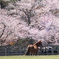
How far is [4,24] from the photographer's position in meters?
26.7

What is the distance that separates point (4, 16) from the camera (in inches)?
1084

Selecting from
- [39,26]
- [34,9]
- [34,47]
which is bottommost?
[34,47]

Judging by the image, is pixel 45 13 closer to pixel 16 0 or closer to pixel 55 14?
pixel 55 14

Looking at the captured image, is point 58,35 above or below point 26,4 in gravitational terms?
below

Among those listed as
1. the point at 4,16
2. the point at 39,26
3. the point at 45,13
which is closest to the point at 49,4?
the point at 45,13

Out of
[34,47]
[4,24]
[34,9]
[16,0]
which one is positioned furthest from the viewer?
[16,0]

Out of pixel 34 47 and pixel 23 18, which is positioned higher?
pixel 23 18

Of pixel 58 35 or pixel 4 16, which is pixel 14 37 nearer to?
pixel 4 16

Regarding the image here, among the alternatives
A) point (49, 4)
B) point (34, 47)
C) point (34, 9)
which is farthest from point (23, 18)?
point (34, 47)

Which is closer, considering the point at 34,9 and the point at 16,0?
the point at 34,9

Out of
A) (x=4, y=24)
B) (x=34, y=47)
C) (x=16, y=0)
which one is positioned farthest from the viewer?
(x=16, y=0)

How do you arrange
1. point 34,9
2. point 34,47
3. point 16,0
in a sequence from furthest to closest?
point 16,0 < point 34,9 < point 34,47

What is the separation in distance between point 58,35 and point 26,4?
18.7ft

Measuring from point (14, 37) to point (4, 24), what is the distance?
2.05 meters
